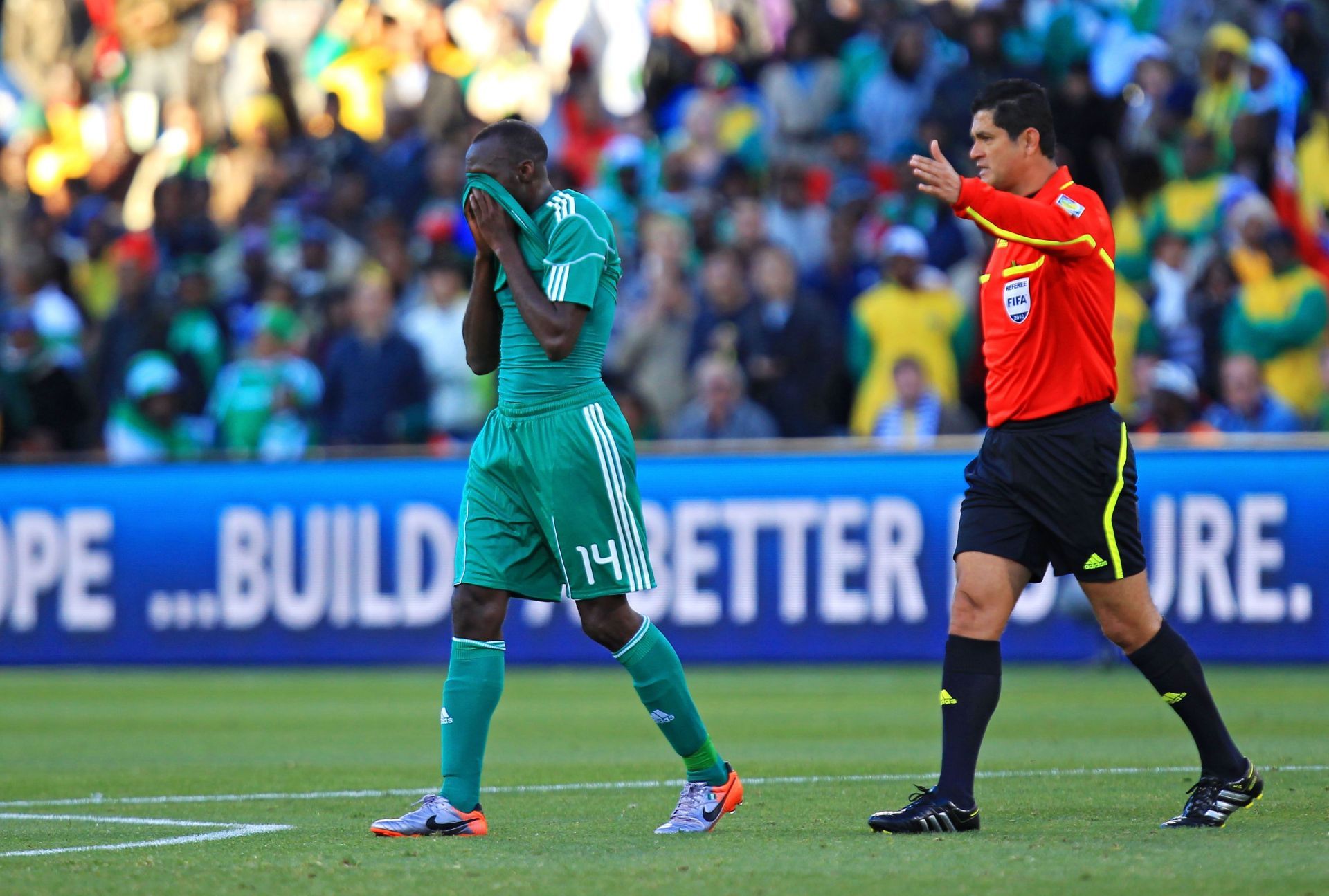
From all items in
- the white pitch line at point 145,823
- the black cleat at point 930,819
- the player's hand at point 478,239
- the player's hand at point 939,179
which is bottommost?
the white pitch line at point 145,823

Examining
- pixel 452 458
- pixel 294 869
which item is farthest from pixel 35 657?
pixel 294 869

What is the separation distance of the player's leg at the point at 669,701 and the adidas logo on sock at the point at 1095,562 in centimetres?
130

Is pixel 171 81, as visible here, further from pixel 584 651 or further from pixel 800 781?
pixel 800 781

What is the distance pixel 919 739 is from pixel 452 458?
6.06 meters

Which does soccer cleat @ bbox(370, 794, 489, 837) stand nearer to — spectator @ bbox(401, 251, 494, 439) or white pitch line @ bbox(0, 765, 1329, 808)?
white pitch line @ bbox(0, 765, 1329, 808)

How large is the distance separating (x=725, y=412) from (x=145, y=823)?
29.8 feet

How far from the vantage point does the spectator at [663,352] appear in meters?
16.8

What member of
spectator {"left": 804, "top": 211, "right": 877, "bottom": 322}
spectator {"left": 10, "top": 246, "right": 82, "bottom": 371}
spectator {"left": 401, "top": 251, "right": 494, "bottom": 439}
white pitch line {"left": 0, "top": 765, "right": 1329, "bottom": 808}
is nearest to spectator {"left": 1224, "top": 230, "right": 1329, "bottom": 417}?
spectator {"left": 804, "top": 211, "right": 877, "bottom": 322}

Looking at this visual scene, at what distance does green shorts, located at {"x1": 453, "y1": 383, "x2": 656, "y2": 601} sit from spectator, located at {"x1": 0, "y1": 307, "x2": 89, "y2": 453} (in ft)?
40.6

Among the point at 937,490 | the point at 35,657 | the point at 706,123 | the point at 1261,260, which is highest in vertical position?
the point at 706,123

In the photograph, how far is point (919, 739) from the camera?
10.5 meters

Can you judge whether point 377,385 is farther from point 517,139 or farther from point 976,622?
point 976,622

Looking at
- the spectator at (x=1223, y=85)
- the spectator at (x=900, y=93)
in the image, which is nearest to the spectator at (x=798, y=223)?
the spectator at (x=900, y=93)

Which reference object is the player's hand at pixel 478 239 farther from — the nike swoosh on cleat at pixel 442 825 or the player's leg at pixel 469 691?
the nike swoosh on cleat at pixel 442 825
